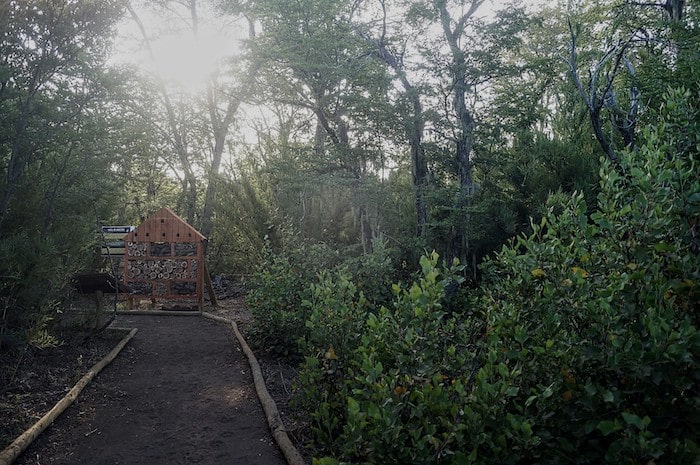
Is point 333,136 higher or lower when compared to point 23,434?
higher

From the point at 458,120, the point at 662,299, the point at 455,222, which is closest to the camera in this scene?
the point at 662,299

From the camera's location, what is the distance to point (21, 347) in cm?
504

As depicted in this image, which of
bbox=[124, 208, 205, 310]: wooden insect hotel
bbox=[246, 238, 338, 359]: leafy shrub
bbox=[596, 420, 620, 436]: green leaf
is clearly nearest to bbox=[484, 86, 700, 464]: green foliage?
bbox=[596, 420, 620, 436]: green leaf

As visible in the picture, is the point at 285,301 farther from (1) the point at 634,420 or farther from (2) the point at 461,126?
(1) the point at 634,420

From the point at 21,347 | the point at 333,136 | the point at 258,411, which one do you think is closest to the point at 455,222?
the point at 333,136

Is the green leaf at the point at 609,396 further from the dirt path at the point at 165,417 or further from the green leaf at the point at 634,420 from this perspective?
the dirt path at the point at 165,417

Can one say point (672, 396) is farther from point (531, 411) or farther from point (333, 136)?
point (333, 136)

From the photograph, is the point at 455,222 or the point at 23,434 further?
the point at 455,222

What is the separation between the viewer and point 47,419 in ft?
13.5

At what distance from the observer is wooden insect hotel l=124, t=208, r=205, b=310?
10320 mm

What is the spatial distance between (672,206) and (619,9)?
28.0ft

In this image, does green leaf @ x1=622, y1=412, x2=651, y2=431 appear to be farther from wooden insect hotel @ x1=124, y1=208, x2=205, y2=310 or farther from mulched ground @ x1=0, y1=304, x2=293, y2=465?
wooden insect hotel @ x1=124, y1=208, x2=205, y2=310

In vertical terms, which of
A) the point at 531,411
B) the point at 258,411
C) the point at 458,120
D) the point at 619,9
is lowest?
the point at 258,411

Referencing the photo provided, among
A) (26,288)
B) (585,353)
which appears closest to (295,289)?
(26,288)
